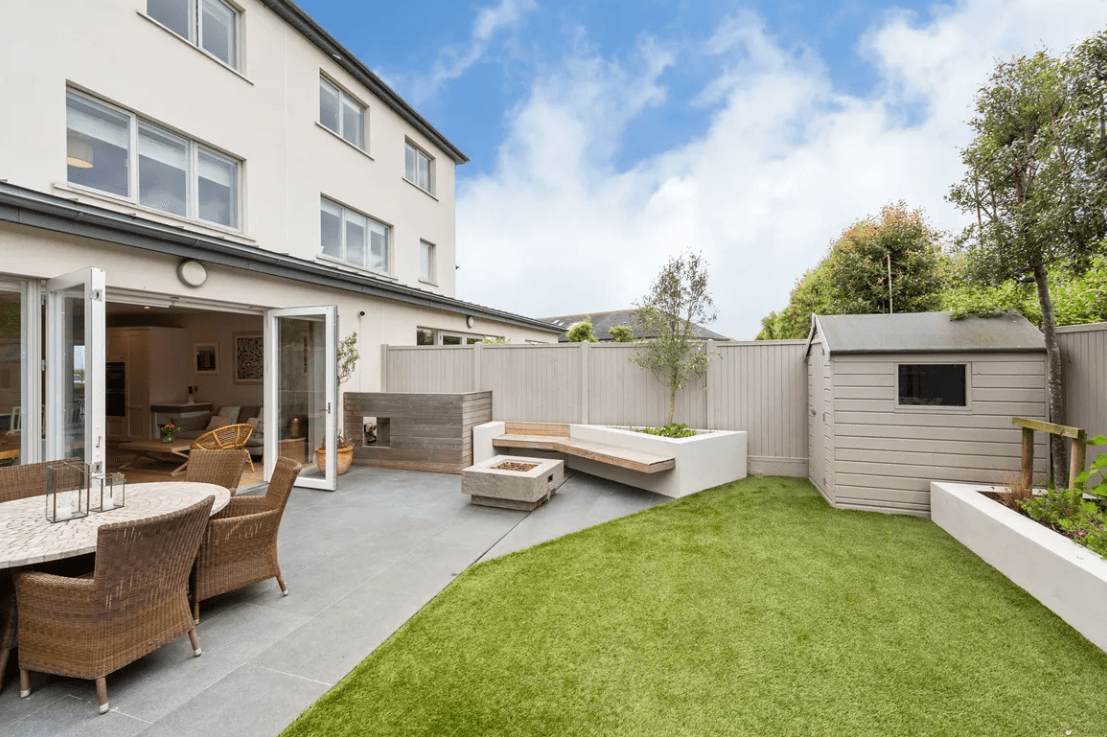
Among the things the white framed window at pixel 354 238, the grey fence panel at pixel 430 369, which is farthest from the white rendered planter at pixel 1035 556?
the white framed window at pixel 354 238

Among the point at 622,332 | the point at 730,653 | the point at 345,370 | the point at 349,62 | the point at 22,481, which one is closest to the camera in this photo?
the point at 730,653

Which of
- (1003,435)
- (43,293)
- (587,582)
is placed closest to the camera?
(587,582)

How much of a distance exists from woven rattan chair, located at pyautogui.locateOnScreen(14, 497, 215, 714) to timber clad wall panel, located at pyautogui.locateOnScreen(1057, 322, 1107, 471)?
6.88 metres

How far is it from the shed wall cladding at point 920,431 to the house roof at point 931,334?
101 millimetres

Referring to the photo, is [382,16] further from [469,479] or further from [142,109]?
[469,479]

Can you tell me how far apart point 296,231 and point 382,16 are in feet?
31.3

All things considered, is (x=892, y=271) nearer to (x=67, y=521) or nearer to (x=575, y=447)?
(x=575, y=447)

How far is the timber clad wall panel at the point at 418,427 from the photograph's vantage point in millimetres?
7523

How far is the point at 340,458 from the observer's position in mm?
7438

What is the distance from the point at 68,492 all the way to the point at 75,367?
6.06 ft

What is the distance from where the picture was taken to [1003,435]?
4.88 metres

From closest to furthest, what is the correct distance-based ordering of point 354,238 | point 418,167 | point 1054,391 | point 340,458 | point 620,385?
point 1054,391, point 340,458, point 620,385, point 354,238, point 418,167

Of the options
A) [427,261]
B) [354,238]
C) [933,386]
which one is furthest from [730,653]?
[427,261]

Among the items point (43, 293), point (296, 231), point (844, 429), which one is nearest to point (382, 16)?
point (296, 231)
